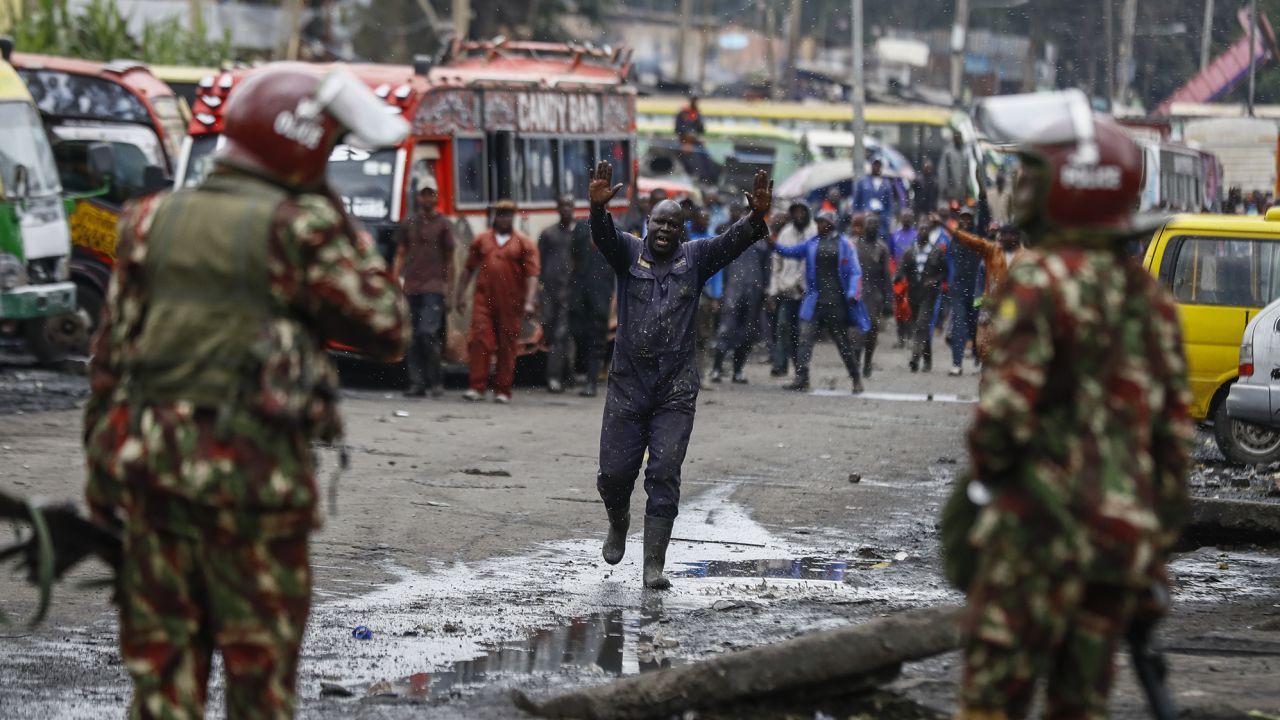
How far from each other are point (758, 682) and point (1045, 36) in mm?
50803

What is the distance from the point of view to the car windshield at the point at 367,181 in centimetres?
1744

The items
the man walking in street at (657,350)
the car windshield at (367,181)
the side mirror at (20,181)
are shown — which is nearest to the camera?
the man walking in street at (657,350)

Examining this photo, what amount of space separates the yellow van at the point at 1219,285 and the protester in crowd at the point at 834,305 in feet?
18.0

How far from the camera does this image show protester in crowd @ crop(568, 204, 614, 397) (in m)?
18.4

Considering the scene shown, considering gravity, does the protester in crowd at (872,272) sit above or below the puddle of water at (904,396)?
above

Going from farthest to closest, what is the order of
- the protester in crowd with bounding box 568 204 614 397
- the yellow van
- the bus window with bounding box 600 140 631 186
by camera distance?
the bus window with bounding box 600 140 631 186 < the protester in crowd with bounding box 568 204 614 397 < the yellow van

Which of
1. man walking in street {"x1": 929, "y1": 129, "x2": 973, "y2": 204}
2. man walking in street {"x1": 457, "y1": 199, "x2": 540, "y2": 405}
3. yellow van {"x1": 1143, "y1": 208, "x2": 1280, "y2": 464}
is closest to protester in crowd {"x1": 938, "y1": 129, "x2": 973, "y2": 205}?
man walking in street {"x1": 929, "y1": 129, "x2": 973, "y2": 204}

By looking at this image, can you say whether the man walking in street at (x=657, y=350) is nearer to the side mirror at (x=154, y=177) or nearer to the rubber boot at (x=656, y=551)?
the rubber boot at (x=656, y=551)

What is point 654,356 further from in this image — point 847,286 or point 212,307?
point 847,286

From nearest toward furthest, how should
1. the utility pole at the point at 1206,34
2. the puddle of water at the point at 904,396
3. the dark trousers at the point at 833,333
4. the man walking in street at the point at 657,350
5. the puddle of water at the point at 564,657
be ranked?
the puddle of water at the point at 564,657
the man walking in street at the point at 657,350
the puddle of water at the point at 904,396
the dark trousers at the point at 833,333
the utility pole at the point at 1206,34

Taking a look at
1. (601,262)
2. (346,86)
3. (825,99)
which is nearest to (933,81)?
(825,99)

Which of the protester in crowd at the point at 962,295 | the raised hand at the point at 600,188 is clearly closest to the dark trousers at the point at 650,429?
the raised hand at the point at 600,188

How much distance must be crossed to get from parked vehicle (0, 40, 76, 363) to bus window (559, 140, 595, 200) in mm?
5625

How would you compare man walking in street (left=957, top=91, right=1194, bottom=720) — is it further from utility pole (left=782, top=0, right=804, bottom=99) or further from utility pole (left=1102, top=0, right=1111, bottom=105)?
utility pole (left=782, top=0, right=804, bottom=99)
